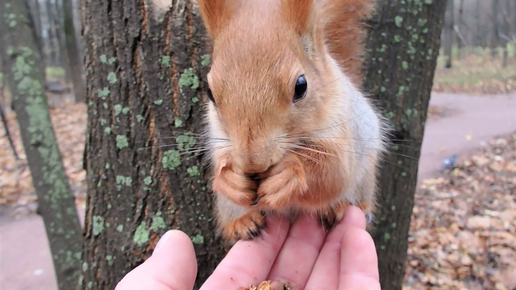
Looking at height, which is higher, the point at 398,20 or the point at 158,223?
the point at 398,20

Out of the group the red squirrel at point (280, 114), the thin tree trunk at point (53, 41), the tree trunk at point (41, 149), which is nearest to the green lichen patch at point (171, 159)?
the red squirrel at point (280, 114)

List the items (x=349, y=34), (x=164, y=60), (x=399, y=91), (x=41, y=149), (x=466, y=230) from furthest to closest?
1. (x=466, y=230)
2. (x=41, y=149)
3. (x=399, y=91)
4. (x=349, y=34)
5. (x=164, y=60)

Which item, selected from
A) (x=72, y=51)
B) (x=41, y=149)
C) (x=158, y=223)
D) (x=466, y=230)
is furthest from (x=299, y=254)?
(x=72, y=51)

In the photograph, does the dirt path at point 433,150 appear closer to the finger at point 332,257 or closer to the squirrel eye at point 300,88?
the finger at point 332,257

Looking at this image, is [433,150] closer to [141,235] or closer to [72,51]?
[141,235]

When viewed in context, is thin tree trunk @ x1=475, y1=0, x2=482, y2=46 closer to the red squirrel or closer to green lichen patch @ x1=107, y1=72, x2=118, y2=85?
the red squirrel

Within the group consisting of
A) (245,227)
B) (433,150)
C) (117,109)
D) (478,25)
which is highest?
(478,25)

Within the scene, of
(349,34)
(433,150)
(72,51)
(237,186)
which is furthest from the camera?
(72,51)
